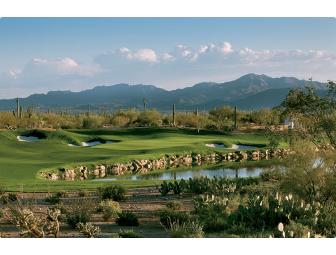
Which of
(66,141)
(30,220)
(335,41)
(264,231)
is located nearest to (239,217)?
(264,231)

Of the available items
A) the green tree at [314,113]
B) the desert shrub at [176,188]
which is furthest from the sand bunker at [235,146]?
the green tree at [314,113]

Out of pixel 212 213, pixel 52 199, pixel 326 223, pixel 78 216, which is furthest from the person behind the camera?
pixel 52 199

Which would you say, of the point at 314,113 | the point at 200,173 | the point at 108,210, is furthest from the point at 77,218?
the point at 200,173

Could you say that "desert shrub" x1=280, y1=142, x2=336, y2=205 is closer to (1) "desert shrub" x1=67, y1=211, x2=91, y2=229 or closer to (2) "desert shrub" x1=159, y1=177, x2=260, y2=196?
(2) "desert shrub" x1=159, y1=177, x2=260, y2=196

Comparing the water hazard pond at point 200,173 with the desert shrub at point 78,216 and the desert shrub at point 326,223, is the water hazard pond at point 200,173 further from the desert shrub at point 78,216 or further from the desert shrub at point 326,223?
the desert shrub at point 326,223

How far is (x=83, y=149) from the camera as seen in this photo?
1374 inches

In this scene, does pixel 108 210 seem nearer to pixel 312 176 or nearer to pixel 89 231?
pixel 89 231

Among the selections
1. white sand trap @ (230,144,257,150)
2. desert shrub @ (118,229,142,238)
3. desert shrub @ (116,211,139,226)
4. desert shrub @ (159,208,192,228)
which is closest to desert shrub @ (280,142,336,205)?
desert shrub @ (159,208,192,228)

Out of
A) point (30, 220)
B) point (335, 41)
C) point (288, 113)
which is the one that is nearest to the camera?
point (30, 220)

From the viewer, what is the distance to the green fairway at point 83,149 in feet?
74.1

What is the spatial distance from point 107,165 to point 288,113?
13519mm

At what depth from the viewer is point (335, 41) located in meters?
21.8
